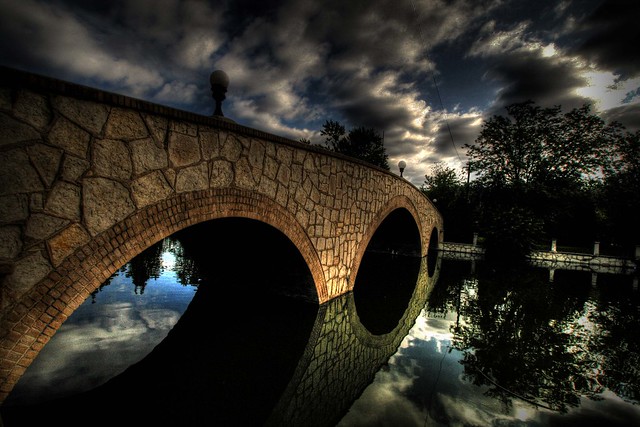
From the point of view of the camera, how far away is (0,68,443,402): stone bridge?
196 cm

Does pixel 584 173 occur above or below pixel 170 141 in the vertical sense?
above

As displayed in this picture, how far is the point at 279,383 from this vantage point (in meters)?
3.04

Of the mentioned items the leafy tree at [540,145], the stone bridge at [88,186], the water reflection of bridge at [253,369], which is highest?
the leafy tree at [540,145]

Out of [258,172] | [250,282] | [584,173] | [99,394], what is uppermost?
[584,173]

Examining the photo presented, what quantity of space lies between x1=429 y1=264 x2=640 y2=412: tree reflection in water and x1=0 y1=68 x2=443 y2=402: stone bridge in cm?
397

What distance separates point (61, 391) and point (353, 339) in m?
3.62

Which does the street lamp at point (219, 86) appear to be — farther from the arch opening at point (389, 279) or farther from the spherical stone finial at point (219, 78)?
the arch opening at point (389, 279)

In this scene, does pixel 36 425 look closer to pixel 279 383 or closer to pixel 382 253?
pixel 279 383

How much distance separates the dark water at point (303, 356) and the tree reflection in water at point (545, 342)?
3 centimetres

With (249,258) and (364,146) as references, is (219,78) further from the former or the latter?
(364,146)

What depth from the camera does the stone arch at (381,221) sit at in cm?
693

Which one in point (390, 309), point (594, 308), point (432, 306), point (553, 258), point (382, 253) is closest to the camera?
point (390, 309)

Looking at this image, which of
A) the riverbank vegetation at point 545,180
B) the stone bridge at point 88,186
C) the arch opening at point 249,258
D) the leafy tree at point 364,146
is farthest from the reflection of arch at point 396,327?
the leafy tree at point 364,146

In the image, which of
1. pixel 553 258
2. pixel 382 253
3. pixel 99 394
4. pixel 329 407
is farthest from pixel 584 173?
pixel 99 394
